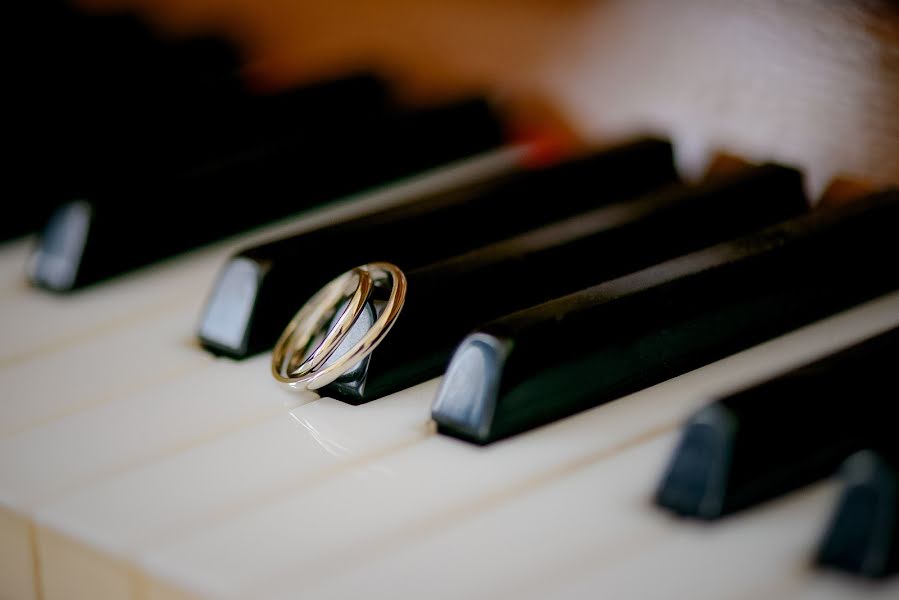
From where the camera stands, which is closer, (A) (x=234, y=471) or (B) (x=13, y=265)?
(A) (x=234, y=471)

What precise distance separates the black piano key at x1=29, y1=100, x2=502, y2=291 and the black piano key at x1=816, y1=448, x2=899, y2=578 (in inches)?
32.7

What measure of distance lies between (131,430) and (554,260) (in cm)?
38

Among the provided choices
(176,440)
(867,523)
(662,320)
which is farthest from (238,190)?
(867,523)

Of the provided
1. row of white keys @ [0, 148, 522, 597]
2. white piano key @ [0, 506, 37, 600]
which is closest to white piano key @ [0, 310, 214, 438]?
row of white keys @ [0, 148, 522, 597]

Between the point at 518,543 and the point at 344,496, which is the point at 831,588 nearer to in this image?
the point at 518,543

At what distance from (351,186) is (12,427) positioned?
1.85 feet

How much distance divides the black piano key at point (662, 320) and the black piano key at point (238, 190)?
1.71ft

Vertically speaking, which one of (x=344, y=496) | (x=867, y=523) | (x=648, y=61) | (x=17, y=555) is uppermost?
(x=648, y=61)

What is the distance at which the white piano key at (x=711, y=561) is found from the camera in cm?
72

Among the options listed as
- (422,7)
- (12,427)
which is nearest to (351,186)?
(422,7)

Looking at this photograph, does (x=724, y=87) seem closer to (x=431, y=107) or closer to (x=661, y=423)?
(x=431, y=107)

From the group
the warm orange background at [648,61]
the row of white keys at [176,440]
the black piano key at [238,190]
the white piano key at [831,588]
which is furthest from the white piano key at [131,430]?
the warm orange background at [648,61]

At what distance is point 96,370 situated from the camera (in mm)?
1096

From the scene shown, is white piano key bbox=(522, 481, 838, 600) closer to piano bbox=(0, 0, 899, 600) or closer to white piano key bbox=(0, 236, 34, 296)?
piano bbox=(0, 0, 899, 600)
